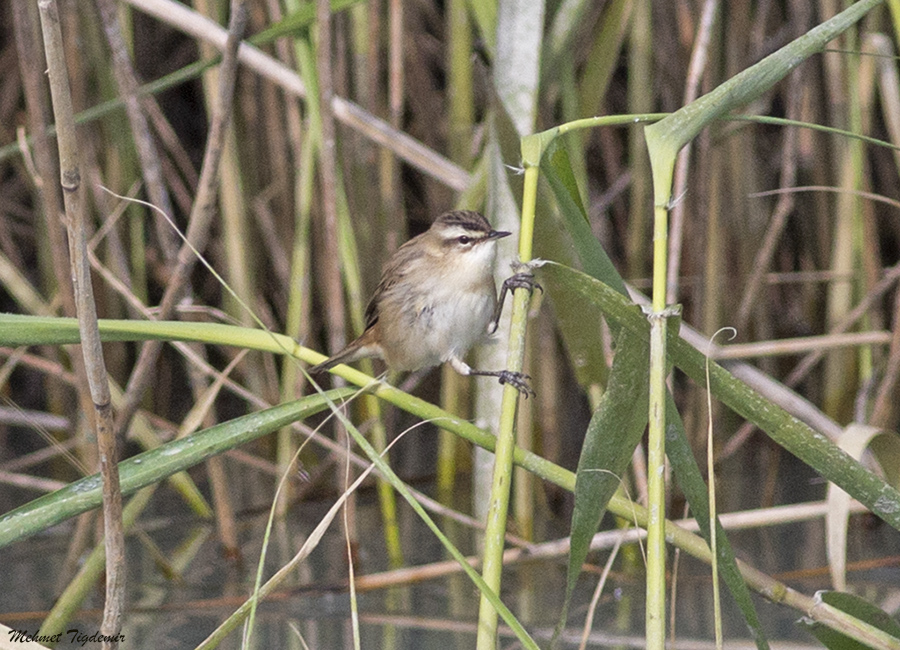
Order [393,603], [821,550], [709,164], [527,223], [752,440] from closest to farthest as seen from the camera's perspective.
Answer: [527,223]
[393,603]
[821,550]
[709,164]
[752,440]

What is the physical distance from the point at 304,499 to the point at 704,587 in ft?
3.95

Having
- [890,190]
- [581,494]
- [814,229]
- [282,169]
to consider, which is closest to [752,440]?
[814,229]

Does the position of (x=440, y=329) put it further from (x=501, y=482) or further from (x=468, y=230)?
(x=501, y=482)

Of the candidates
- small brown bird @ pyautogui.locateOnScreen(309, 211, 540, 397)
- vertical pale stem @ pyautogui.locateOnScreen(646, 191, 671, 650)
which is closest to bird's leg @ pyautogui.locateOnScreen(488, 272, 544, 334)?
small brown bird @ pyautogui.locateOnScreen(309, 211, 540, 397)

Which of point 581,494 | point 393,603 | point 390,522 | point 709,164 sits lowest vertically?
point 393,603

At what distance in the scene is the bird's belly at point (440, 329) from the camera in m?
1.87

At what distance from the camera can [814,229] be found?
3.21m

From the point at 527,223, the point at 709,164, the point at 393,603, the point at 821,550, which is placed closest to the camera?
the point at 527,223

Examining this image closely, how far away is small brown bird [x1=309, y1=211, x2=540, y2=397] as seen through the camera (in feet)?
6.12

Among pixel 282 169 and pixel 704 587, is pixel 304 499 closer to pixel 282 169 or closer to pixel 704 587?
pixel 282 169

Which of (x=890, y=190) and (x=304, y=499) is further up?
(x=890, y=190)

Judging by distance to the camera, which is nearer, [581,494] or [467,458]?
[581,494]

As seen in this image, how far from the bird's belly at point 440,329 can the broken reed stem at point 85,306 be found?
886 mm

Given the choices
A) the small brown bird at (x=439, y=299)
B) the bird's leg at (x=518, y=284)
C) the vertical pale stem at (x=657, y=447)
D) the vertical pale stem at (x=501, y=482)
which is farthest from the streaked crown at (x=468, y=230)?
the vertical pale stem at (x=657, y=447)
